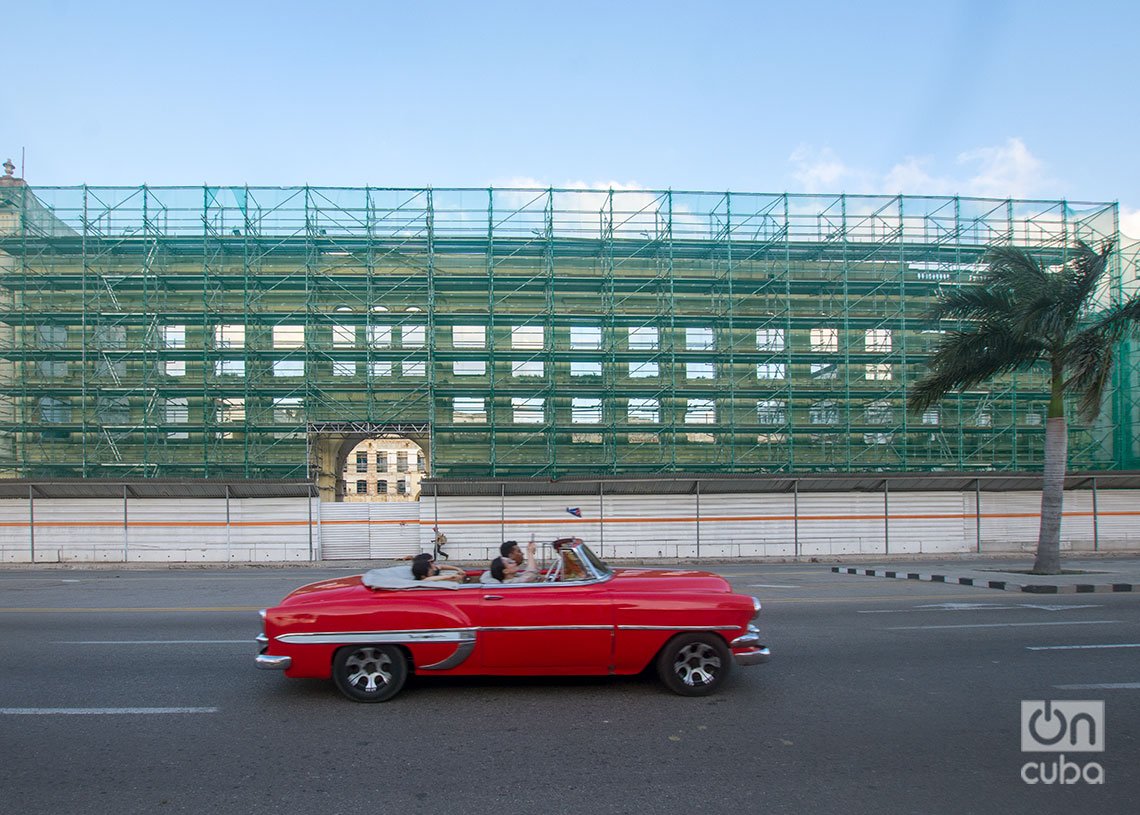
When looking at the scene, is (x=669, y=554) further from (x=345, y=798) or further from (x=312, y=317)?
(x=345, y=798)

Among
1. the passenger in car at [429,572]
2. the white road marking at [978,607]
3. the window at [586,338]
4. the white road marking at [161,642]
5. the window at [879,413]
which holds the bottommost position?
the white road marking at [978,607]

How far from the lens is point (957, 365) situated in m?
17.8

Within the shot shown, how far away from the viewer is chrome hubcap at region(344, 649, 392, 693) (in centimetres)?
622

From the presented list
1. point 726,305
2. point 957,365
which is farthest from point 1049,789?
point 726,305

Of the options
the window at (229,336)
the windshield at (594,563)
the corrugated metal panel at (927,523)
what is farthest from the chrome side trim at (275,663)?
the corrugated metal panel at (927,523)

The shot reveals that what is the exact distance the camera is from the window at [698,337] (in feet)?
90.9

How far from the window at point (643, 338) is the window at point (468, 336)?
5.59 meters

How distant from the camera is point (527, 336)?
90.7 ft

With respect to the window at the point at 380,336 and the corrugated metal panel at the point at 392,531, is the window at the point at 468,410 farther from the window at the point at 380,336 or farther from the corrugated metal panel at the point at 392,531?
the corrugated metal panel at the point at 392,531

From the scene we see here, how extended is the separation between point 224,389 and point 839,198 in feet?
79.0

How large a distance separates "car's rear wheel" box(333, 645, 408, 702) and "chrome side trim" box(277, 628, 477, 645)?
0.10 m

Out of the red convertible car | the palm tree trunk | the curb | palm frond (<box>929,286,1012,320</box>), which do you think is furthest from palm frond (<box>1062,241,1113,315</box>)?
the red convertible car

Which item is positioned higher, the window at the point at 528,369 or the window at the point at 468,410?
the window at the point at 528,369

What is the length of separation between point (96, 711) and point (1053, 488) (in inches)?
735
